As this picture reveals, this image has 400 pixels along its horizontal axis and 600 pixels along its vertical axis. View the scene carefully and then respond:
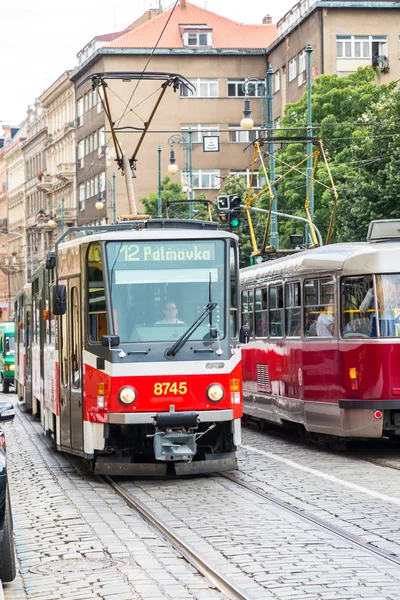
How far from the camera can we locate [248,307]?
23641mm

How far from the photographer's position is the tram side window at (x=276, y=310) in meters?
20.4

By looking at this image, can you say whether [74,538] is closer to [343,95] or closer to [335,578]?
[335,578]

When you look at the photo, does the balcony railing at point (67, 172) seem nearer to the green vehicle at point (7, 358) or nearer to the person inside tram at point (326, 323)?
the green vehicle at point (7, 358)

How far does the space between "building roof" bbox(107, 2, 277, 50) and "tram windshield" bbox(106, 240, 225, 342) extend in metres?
68.6

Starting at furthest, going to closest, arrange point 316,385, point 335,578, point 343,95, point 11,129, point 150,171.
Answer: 1. point 11,129
2. point 150,171
3. point 343,95
4. point 316,385
5. point 335,578

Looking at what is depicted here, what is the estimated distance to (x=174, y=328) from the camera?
14.6 metres

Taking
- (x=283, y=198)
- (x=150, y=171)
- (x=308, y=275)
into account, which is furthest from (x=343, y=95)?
(x=308, y=275)

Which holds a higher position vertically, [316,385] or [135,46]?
[135,46]

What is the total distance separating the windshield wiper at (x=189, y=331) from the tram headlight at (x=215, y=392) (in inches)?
21.0

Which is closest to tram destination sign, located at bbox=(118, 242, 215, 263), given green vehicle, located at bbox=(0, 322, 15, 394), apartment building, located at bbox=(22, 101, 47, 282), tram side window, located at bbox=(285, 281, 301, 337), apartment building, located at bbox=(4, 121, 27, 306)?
tram side window, located at bbox=(285, 281, 301, 337)

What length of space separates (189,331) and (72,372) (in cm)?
193

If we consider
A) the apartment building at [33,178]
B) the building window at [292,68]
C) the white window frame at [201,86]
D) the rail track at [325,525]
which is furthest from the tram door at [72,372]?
the apartment building at [33,178]

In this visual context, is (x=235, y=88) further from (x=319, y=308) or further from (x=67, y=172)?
(x=319, y=308)

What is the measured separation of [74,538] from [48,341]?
8715mm
